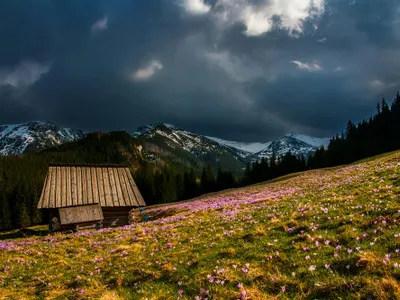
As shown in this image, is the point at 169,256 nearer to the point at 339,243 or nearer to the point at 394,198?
the point at 339,243

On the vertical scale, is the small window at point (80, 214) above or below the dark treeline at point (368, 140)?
below

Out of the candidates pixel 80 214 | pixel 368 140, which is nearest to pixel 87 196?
pixel 80 214

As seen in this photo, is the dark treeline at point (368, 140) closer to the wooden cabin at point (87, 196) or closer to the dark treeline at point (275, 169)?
the dark treeline at point (275, 169)

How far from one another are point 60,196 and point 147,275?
28.9m

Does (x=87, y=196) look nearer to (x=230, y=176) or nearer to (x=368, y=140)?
(x=230, y=176)

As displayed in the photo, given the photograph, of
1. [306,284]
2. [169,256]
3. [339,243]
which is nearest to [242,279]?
[306,284]

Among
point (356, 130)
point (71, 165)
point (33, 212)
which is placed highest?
point (356, 130)

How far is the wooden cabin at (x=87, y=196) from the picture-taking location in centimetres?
3288

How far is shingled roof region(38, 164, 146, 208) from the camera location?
112 feet

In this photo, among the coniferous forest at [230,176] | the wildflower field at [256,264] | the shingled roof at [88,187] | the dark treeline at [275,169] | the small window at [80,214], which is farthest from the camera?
the dark treeline at [275,169]

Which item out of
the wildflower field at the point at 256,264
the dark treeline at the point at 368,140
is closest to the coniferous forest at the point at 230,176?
the dark treeline at the point at 368,140

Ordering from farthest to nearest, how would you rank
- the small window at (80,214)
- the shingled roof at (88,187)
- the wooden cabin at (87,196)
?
the shingled roof at (88,187), the wooden cabin at (87,196), the small window at (80,214)

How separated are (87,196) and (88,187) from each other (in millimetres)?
1884

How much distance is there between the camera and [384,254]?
7.46m
